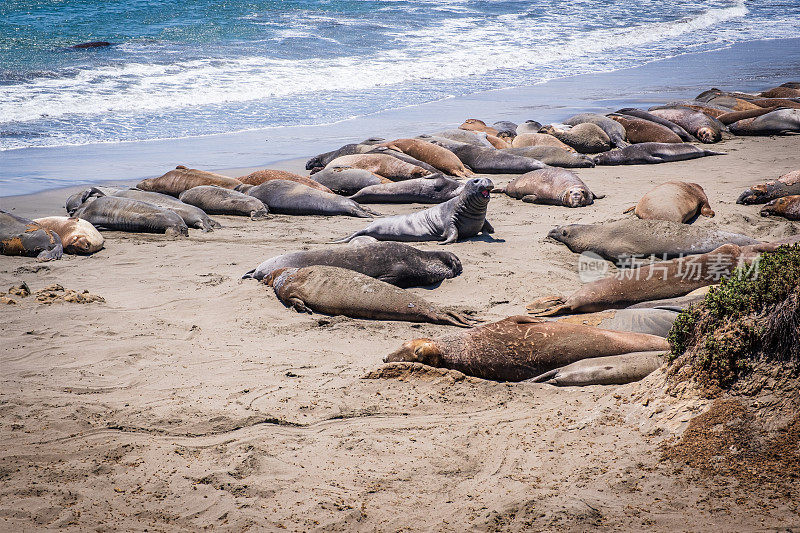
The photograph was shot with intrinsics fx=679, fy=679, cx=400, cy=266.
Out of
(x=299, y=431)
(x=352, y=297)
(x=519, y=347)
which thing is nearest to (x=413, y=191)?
(x=352, y=297)

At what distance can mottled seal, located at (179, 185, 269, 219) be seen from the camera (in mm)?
9422

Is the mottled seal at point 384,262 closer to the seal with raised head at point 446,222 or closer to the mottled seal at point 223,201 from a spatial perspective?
the seal with raised head at point 446,222

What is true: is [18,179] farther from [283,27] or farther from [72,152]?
[283,27]

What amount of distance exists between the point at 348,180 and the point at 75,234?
13.1 ft

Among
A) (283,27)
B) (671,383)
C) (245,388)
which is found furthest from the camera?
(283,27)

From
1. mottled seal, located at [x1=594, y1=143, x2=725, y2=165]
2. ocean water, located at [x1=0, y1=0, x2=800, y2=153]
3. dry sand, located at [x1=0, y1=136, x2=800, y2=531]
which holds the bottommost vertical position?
dry sand, located at [x1=0, y1=136, x2=800, y2=531]

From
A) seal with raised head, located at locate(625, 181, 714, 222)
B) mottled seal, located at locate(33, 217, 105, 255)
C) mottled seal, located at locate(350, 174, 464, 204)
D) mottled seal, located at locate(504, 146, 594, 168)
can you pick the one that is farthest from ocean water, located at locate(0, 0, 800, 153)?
seal with raised head, located at locate(625, 181, 714, 222)

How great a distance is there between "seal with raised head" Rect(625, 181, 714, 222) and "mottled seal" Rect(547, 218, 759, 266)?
30.5 inches

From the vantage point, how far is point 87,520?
2.89 metres

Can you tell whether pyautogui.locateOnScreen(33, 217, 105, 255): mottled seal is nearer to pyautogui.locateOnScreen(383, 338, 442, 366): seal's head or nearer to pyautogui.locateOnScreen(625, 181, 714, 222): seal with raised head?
pyautogui.locateOnScreen(383, 338, 442, 366): seal's head

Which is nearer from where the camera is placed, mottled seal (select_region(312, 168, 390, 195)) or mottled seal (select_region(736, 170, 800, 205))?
mottled seal (select_region(736, 170, 800, 205))

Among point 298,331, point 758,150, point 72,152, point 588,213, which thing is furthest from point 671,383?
point 72,152

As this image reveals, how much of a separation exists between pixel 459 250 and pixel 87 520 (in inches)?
206

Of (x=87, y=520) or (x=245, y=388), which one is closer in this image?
(x=87, y=520)
